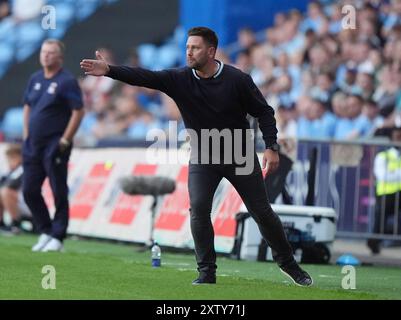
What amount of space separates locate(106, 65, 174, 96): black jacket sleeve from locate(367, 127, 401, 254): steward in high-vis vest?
21.6ft

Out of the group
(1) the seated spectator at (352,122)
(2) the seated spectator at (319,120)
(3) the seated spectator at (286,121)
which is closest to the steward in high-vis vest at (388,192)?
(1) the seated spectator at (352,122)

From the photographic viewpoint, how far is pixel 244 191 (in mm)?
10258

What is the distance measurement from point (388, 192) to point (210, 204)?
647cm

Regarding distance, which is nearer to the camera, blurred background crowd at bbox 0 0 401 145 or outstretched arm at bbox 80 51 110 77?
outstretched arm at bbox 80 51 110 77

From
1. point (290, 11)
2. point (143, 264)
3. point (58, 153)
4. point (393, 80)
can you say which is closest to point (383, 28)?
point (393, 80)

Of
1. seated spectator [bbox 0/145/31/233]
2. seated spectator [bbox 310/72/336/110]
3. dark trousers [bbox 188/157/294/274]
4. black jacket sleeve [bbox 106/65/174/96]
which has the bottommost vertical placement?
seated spectator [bbox 0/145/31/233]

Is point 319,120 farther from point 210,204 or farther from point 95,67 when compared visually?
point 95,67

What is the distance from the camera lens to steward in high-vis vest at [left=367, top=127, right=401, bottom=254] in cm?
1608

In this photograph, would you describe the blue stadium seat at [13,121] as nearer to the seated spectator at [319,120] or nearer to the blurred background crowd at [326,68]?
the blurred background crowd at [326,68]

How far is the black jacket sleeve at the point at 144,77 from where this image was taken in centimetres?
988

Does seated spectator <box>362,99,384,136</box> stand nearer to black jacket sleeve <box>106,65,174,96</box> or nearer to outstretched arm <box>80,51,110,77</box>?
black jacket sleeve <box>106,65,174,96</box>

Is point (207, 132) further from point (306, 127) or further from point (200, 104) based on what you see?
point (306, 127)

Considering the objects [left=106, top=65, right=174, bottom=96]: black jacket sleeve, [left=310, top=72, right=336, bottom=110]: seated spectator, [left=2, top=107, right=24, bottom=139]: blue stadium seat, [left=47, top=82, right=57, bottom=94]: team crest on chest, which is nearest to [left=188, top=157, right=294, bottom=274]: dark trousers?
[left=106, top=65, right=174, bottom=96]: black jacket sleeve

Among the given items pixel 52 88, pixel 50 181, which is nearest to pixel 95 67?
pixel 52 88
